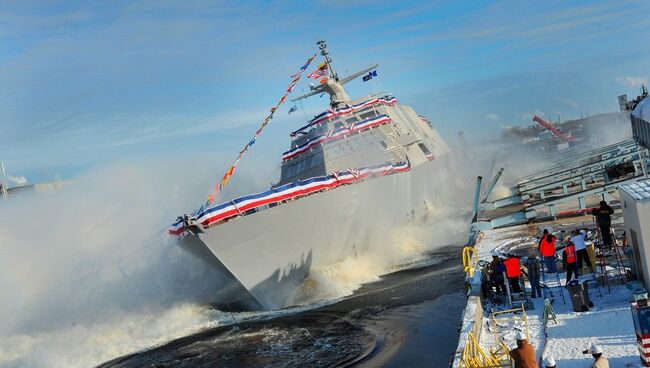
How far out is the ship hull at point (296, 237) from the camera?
17234 millimetres

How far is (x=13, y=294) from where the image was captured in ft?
63.3

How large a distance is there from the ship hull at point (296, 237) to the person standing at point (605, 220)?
817 cm

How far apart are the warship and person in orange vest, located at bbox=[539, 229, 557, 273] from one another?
24.3 ft

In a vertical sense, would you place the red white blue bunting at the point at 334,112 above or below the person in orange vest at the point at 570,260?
above

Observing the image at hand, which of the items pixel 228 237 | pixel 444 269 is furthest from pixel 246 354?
pixel 444 269

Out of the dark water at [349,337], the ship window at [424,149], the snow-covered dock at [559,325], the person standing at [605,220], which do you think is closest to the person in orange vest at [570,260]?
the snow-covered dock at [559,325]

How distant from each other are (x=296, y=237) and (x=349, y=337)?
4810mm

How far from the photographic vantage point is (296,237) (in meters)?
18.7

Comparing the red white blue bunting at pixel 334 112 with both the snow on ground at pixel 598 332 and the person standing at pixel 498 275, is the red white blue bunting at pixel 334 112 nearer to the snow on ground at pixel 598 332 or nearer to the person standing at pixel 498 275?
the person standing at pixel 498 275

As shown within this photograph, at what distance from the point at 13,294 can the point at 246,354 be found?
9.20 meters

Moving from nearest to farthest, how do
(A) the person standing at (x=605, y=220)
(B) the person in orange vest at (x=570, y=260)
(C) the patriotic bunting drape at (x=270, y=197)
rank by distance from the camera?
(B) the person in orange vest at (x=570, y=260) < (A) the person standing at (x=605, y=220) < (C) the patriotic bunting drape at (x=270, y=197)

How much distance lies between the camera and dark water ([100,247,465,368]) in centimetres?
1307

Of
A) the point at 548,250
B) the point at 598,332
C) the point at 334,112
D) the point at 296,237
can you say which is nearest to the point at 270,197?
the point at 296,237

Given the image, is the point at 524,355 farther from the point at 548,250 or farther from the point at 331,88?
the point at 331,88
